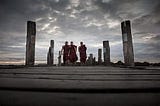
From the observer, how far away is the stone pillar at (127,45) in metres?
6.44

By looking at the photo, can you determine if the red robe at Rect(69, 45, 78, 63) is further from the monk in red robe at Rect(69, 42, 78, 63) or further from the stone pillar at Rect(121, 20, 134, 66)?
the stone pillar at Rect(121, 20, 134, 66)

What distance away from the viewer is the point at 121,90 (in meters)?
0.79

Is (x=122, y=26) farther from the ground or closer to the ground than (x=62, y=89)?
farther from the ground

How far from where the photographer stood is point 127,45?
6496 mm

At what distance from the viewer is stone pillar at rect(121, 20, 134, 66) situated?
254 inches

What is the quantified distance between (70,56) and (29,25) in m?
4.43

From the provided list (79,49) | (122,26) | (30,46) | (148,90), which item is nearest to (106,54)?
(79,49)

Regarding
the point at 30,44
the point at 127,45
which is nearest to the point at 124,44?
the point at 127,45

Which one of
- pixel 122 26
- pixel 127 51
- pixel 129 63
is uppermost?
pixel 122 26

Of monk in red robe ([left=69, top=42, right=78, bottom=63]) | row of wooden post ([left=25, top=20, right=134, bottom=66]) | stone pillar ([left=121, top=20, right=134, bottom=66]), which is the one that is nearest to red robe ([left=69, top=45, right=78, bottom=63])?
monk in red robe ([left=69, top=42, right=78, bottom=63])

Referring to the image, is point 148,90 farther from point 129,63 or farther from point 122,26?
point 122,26

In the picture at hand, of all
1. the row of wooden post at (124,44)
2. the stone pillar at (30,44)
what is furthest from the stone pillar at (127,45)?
the stone pillar at (30,44)

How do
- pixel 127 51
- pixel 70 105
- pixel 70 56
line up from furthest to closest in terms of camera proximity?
pixel 70 56 → pixel 127 51 → pixel 70 105

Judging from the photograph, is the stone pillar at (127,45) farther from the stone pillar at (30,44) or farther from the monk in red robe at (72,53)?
the monk in red robe at (72,53)
